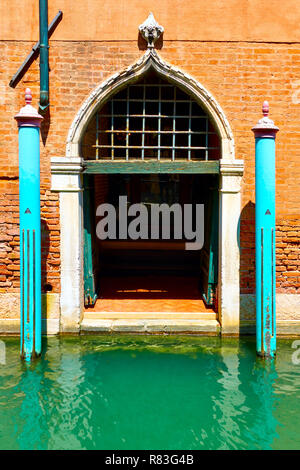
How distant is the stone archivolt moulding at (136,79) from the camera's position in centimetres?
627

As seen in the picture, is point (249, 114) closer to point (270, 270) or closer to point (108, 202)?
point (270, 270)

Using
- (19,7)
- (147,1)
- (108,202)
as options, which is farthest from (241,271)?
(108,202)

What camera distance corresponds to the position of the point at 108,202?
1166cm

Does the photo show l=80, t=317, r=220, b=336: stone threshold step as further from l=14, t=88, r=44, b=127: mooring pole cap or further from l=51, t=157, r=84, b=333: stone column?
l=14, t=88, r=44, b=127: mooring pole cap

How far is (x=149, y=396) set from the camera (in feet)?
16.3

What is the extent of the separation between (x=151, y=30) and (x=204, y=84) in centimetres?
93

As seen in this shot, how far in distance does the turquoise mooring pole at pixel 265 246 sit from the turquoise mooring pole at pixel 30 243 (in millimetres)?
2553

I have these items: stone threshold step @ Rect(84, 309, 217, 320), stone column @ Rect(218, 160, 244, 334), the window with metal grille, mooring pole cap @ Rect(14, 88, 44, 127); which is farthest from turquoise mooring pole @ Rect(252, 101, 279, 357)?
mooring pole cap @ Rect(14, 88, 44, 127)

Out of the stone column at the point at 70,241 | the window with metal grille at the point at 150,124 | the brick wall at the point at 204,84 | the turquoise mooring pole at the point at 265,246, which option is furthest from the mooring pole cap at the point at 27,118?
the turquoise mooring pole at the point at 265,246

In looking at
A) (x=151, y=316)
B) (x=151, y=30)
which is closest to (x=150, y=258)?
(x=151, y=316)

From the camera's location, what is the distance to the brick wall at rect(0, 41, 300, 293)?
6.32 meters

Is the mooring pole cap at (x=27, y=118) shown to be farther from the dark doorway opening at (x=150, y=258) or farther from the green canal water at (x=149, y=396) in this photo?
the green canal water at (x=149, y=396)
